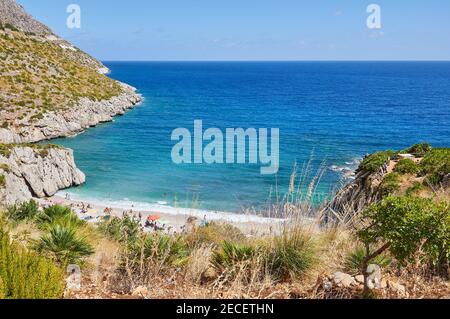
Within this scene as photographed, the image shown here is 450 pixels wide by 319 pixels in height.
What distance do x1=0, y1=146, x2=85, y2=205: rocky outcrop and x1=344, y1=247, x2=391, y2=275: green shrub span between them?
2413 cm

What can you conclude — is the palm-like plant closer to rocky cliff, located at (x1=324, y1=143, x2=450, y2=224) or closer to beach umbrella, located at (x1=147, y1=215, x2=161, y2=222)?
rocky cliff, located at (x1=324, y1=143, x2=450, y2=224)

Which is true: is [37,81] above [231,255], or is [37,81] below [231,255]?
above

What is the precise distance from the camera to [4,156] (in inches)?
1123

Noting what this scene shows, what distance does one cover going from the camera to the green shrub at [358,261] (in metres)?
5.15

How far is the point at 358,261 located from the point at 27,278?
144 inches

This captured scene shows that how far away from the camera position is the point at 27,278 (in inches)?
156

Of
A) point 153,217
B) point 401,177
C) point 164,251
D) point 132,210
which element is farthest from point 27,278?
point 132,210

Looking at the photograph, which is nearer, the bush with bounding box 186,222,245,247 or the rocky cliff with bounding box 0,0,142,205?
the bush with bounding box 186,222,245,247

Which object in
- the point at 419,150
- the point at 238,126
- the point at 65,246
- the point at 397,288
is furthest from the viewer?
the point at 238,126

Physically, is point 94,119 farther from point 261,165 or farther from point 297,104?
point 297,104

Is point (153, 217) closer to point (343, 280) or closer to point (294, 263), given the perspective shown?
point (294, 263)

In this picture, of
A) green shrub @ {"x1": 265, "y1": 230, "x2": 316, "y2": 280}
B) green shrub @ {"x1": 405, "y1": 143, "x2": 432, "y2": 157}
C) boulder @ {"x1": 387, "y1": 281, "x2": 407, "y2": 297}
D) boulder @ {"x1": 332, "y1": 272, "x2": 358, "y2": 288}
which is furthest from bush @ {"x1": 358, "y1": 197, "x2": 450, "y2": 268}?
green shrub @ {"x1": 405, "y1": 143, "x2": 432, "y2": 157}

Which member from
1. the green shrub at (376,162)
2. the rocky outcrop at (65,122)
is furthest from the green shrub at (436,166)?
the rocky outcrop at (65,122)

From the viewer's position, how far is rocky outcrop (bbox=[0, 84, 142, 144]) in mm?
→ 45031
